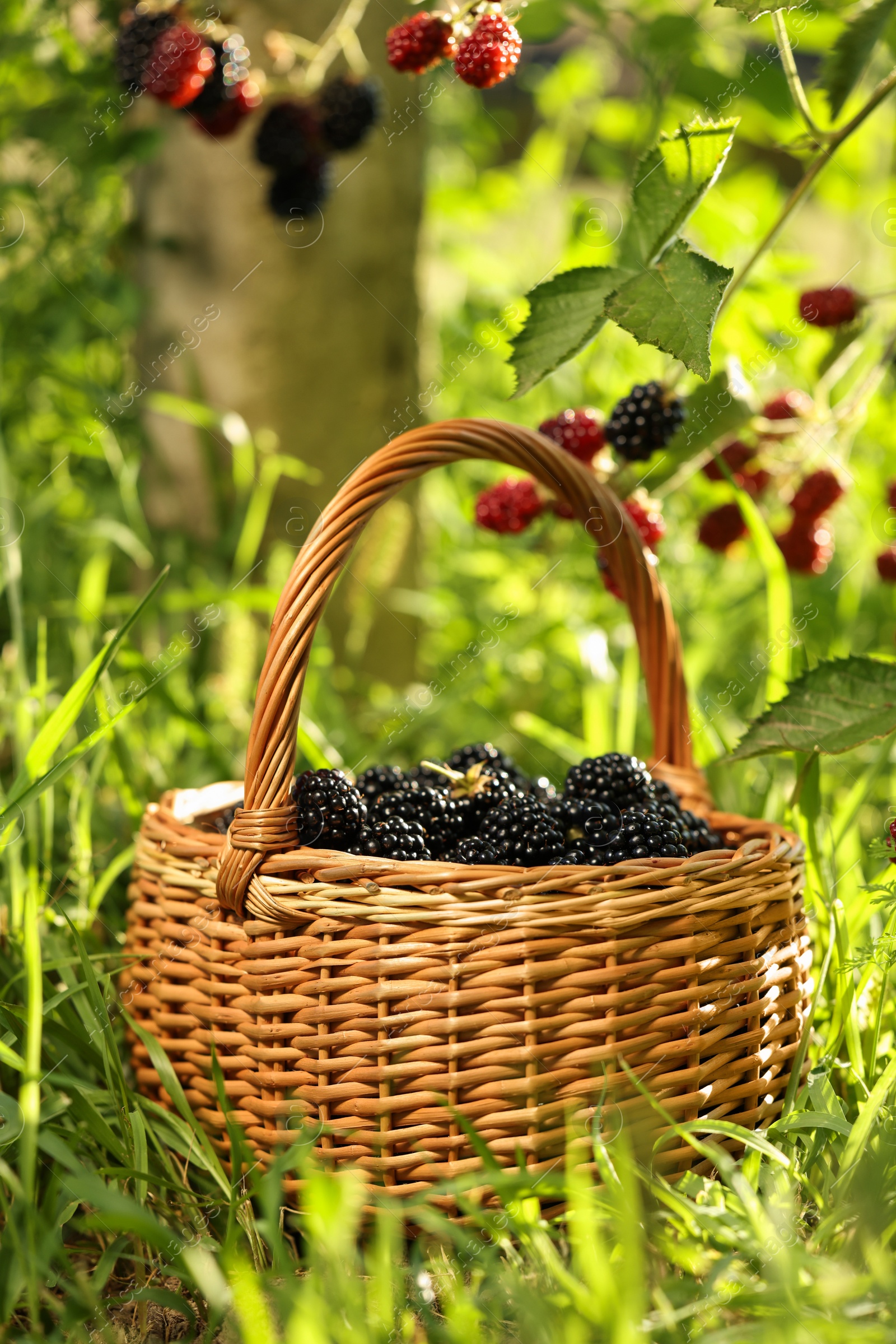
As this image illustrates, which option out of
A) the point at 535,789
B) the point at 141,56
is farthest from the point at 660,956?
the point at 141,56

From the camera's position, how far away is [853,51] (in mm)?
715

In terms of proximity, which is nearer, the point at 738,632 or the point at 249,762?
the point at 249,762

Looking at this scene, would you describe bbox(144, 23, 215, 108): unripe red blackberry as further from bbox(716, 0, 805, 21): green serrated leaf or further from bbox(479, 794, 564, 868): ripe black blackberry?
bbox(479, 794, 564, 868): ripe black blackberry

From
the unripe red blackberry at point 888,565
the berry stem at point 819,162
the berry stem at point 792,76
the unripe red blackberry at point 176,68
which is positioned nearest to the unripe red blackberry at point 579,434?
the berry stem at point 819,162

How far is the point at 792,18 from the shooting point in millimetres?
1276

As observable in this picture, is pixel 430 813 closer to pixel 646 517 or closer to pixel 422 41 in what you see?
pixel 646 517

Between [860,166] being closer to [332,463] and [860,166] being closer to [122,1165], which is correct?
[332,463]

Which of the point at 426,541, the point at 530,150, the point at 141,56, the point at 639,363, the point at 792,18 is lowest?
the point at 426,541

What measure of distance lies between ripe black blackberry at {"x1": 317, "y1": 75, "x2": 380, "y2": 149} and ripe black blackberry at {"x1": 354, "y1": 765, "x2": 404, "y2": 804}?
0.84 metres

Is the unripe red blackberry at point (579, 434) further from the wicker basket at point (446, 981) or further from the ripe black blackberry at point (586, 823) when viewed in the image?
the ripe black blackberry at point (586, 823)

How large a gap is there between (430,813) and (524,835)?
0.10 metres

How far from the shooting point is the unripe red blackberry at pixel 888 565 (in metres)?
1.03

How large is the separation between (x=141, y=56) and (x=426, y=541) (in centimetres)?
96

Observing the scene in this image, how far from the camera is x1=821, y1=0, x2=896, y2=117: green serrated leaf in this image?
27.7 inches
